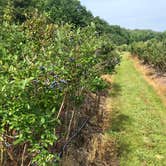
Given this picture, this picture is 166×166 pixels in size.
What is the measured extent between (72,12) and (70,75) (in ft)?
215

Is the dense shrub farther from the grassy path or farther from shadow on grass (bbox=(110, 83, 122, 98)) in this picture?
shadow on grass (bbox=(110, 83, 122, 98))

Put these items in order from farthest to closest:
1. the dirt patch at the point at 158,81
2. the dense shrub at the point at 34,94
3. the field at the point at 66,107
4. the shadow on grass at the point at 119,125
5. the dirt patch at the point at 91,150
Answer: the dirt patch at the point at 158,81 → the shadow on grass at the point at 119,125 → the dirt patch at the point at 91,150 → the field at the point at 66,107 → the dense shrub at the point at 34,94

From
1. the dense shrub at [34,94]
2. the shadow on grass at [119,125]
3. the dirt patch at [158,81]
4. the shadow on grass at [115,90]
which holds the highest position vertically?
the dense shrub at [34,94]

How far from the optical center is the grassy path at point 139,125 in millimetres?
13680

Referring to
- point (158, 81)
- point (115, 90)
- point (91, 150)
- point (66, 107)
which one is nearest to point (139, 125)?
point (91, 150)

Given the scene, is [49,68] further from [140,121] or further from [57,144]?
[140,121]

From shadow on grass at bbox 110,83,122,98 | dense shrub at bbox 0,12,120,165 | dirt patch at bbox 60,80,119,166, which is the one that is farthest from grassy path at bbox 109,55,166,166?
dense shrub at bbox 0,12,120,165

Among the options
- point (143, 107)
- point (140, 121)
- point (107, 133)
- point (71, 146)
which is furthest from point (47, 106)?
point (143, 107)

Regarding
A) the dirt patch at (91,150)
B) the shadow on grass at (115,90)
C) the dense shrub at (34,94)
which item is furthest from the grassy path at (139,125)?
the dense shrub at (34,94)

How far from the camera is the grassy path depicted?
1368 centimetres

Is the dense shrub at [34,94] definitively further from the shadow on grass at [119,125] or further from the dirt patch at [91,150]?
the shadow on grass at [119,125]

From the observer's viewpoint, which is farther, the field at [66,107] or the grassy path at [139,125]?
the grassy path at [139,125]

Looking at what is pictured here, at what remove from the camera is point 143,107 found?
2262 centimetres

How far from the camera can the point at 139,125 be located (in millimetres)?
18266
